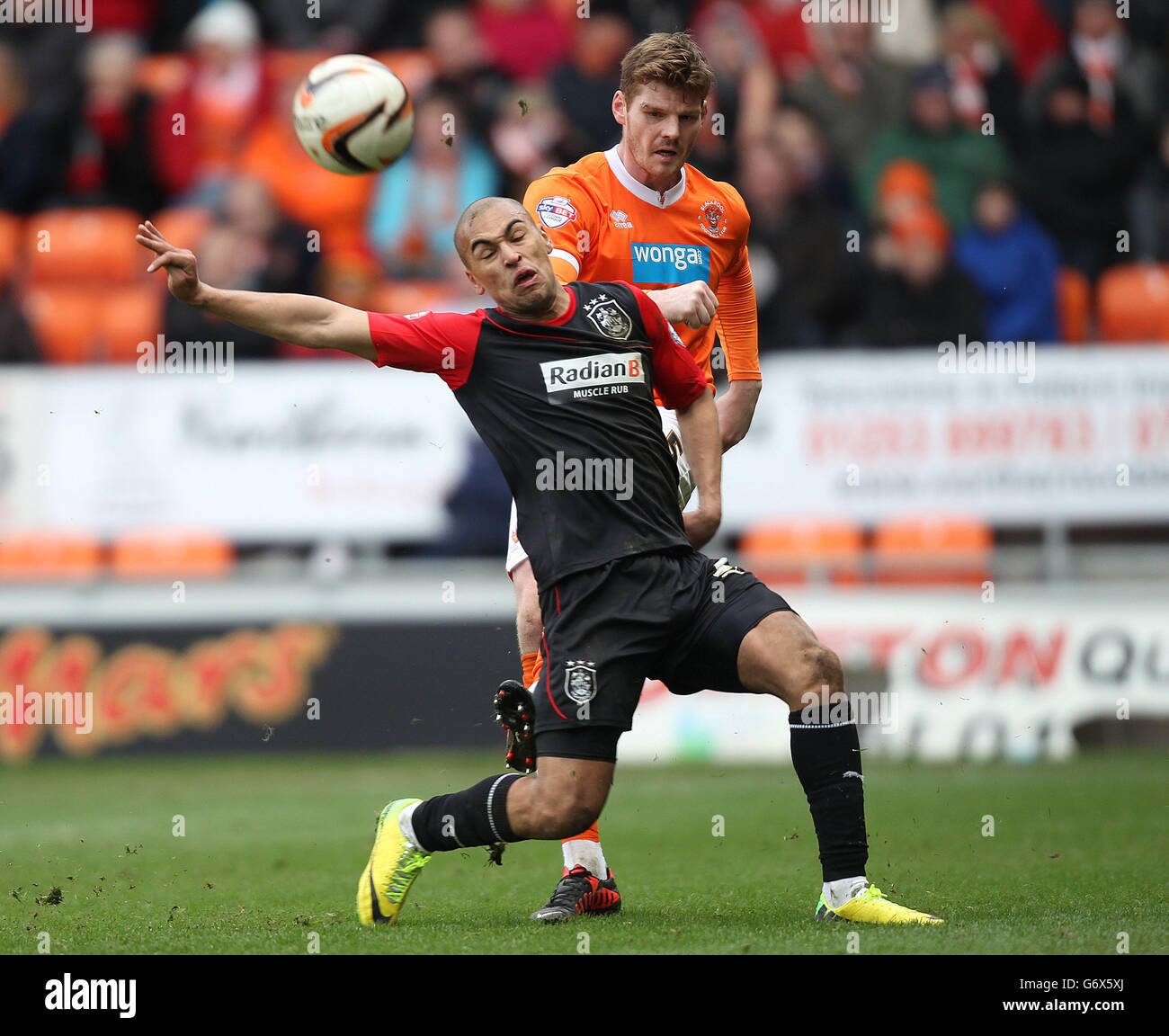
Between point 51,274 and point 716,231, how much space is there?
28.1 ft

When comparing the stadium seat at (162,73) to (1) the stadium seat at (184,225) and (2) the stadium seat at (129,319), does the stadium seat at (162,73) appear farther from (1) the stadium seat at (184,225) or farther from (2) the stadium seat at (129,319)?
(2) the stadium seat at (129,319)

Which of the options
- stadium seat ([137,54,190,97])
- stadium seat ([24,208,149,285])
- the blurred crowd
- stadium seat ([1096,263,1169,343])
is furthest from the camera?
stadium seat ([137,54,190,97])

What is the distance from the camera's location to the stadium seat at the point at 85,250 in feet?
43.8

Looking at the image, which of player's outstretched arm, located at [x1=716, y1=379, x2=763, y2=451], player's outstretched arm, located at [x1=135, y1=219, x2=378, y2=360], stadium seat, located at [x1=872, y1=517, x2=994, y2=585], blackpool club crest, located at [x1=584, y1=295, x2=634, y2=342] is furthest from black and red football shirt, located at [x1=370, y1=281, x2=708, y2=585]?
stadium seat, located at [x1=872, y1=517, x2=994, y2=585]

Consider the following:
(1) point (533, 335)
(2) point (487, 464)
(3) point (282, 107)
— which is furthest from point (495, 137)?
(1) point (533, 335)

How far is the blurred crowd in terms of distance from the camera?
13086mm

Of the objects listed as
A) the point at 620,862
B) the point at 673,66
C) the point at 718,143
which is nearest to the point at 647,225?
the point at 673,66

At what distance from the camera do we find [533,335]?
217 inches

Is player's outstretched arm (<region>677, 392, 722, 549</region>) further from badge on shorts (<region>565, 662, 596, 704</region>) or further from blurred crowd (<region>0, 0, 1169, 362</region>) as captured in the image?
blurred crowd (<region>0, 0, 1169, 362</region>)

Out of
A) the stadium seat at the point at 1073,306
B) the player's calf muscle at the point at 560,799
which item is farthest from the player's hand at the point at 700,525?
the stadium seat at the point at 1073,306

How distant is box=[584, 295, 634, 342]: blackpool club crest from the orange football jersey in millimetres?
528

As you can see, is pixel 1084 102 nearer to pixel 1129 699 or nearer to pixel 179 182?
pixel 1129 699

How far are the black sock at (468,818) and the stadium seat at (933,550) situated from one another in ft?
22.5

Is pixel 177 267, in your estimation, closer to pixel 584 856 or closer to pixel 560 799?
pixel 560 799
